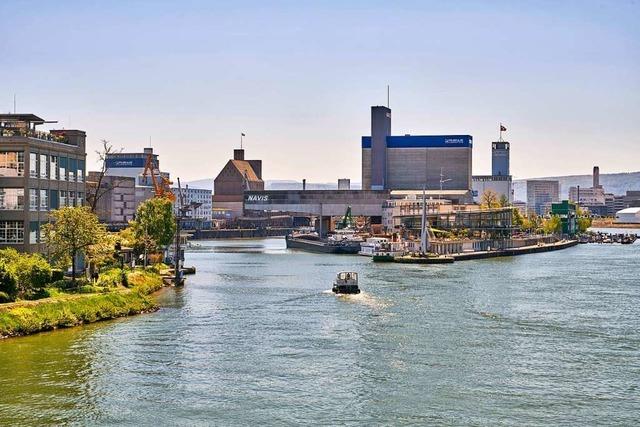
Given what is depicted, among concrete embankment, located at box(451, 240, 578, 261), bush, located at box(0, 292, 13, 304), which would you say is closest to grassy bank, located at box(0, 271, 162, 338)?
bush, located at box(0, 292, 13, 304)

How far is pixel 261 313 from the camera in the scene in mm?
58750

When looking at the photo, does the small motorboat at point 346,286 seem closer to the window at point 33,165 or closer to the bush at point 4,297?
the window at point 33,165

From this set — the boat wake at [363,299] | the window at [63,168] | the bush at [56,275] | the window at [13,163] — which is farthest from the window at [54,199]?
the boat wake at [363,299]

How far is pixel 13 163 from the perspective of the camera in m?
59.4

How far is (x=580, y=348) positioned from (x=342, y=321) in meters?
14.9

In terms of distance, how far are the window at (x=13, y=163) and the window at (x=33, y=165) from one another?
0.52 m

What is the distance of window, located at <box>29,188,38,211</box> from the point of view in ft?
196

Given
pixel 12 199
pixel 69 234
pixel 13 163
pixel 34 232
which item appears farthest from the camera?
pixel 34 232

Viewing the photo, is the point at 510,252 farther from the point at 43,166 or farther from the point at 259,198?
the point at 43,166

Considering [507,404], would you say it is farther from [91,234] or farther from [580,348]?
[91,234]

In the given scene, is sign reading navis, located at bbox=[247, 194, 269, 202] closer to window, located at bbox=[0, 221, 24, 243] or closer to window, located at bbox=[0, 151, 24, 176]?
window, located at bbox=[0, 151, 24, 176]

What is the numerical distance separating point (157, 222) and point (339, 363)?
174 feet

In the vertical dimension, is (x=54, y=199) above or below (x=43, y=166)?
below

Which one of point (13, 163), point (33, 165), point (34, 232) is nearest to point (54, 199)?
point (34, 232)
